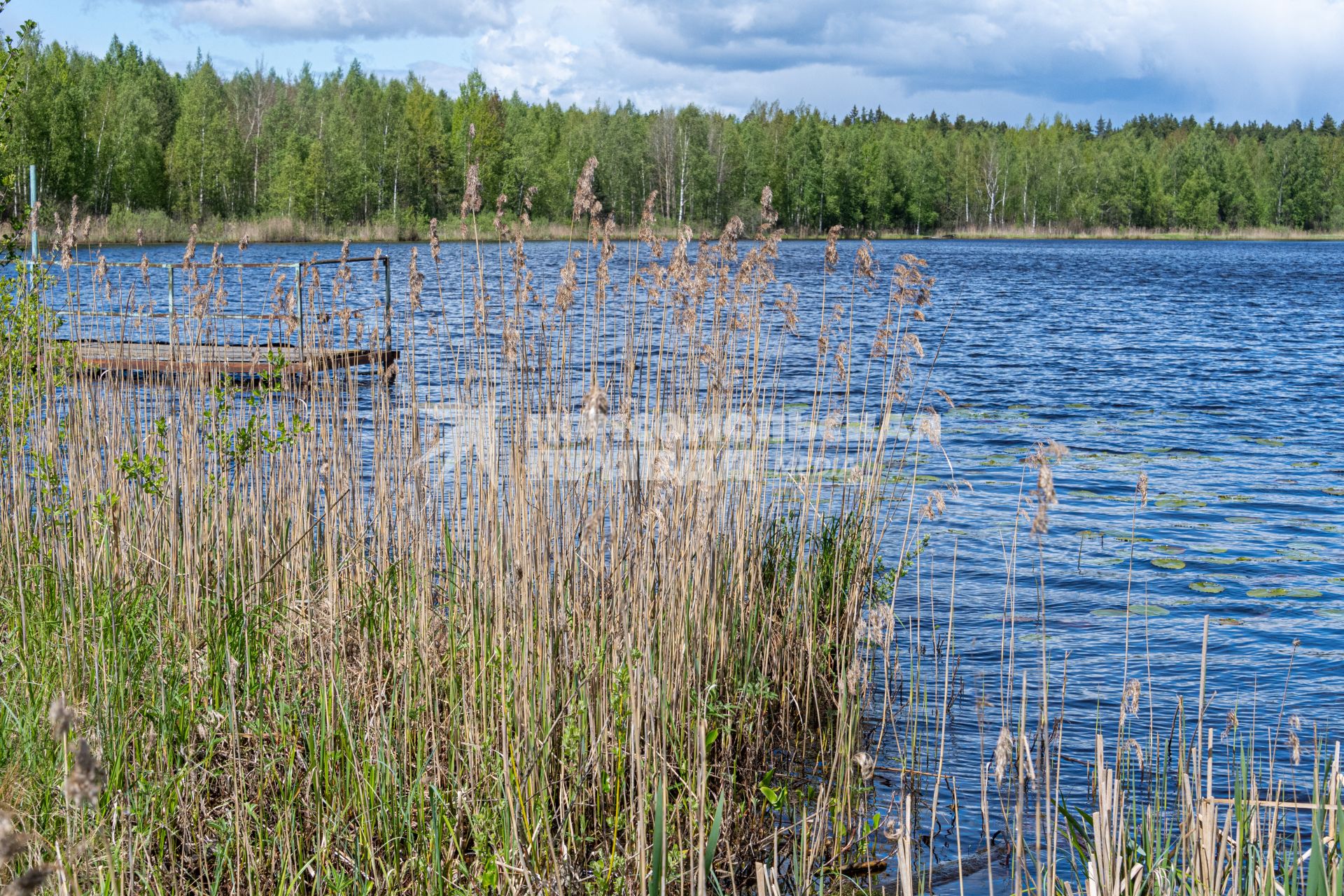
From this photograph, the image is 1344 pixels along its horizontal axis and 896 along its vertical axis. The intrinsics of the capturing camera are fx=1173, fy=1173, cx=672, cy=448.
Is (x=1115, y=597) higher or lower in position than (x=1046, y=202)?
lower

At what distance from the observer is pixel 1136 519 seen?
9.80 meters

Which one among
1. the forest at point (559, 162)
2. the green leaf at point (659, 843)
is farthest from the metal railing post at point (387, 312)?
the forest at point (559, 162)

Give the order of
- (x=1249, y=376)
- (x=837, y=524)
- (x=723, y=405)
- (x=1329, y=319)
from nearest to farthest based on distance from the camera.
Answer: (x=723, y=405), (x=837, y=524), (x=1249, y=376), (x=1329, y=319)

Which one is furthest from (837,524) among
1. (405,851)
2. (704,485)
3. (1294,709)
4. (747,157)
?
(747,157)

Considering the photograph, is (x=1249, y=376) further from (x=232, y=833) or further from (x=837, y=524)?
(x=232, y=833)

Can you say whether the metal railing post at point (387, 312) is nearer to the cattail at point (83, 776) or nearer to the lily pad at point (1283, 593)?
the cattail at point (83, 776)

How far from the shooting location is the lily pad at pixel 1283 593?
7520mm

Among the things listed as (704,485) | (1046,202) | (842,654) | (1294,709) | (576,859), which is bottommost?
(1294,709)

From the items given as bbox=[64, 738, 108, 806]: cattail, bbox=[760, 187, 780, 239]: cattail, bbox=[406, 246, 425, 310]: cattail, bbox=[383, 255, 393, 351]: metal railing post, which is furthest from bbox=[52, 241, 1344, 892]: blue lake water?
bbox=[64, 738, 108, 806]: cattail

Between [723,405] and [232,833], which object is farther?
[723,405]

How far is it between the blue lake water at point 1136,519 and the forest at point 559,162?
52.1 feet

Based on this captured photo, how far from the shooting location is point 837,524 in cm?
543

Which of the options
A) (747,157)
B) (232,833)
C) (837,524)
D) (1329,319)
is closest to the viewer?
(232,833)

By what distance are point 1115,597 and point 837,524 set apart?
Result: 2.87 meters
